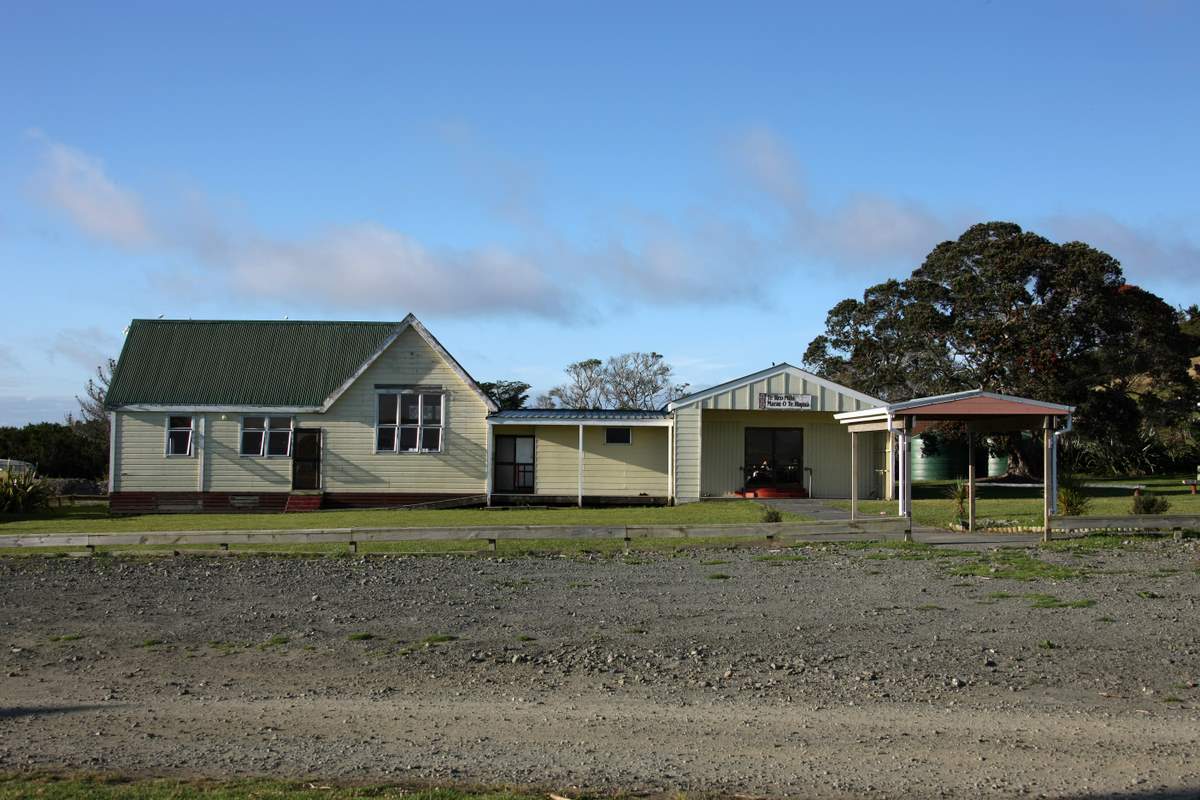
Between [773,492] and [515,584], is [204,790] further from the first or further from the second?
[773,492]

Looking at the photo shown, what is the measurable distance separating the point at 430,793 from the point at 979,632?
19.9 ft

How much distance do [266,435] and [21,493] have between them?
20.4 feet

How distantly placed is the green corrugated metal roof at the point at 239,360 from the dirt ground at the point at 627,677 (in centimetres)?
1748

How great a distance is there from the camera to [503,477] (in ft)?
105

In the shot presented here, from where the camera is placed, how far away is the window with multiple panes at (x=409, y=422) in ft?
101

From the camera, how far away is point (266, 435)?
3097 cm

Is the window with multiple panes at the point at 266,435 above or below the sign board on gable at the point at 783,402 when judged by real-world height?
below

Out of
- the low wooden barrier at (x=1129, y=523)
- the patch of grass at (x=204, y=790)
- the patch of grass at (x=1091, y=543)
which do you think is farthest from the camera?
the low wooden barrier at (x=1129, y=523)

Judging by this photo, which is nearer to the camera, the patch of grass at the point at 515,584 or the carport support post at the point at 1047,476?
the patch of grass at the point at 515,584

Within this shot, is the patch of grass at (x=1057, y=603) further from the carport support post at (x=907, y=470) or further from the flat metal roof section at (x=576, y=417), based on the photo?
the flat metal roof section at (x=576, y=417)

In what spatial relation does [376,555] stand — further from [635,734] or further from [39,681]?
[635,734]

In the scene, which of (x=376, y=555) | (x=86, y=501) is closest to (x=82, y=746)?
(x=376, y=555)

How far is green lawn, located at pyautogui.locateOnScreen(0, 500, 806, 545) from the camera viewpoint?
22.5 metres

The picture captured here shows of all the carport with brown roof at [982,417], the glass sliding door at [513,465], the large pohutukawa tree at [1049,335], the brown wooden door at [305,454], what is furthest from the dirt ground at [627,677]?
the large pohutukawa tree at [1049,335]
